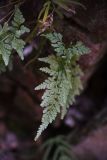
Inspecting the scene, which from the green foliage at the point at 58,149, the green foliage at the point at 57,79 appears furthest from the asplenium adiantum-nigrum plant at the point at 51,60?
the green foliage at the point at 58,149

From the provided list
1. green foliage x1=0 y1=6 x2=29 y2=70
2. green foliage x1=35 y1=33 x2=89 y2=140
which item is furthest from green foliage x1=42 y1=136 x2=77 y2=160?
green foliage x1=0 y1=6 x2=29 y2=70

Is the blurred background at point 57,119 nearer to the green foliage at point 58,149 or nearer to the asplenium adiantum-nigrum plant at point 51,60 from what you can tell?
the green foliage at point 58,149

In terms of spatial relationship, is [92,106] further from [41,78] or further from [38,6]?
[38,6]

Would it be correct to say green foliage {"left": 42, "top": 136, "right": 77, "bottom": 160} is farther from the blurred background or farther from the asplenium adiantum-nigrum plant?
the asplenium adiantum-nigrum plant

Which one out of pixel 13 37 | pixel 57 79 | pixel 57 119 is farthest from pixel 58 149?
pixel 13 37

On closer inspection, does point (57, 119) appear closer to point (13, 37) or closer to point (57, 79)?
point (57, 79)

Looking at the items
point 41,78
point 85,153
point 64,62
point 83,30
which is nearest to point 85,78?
point 41,78

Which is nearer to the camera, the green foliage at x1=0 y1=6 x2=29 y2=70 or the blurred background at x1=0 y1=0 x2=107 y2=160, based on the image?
the green foliage at x1=0 y1=6 x2=29 y2=70
